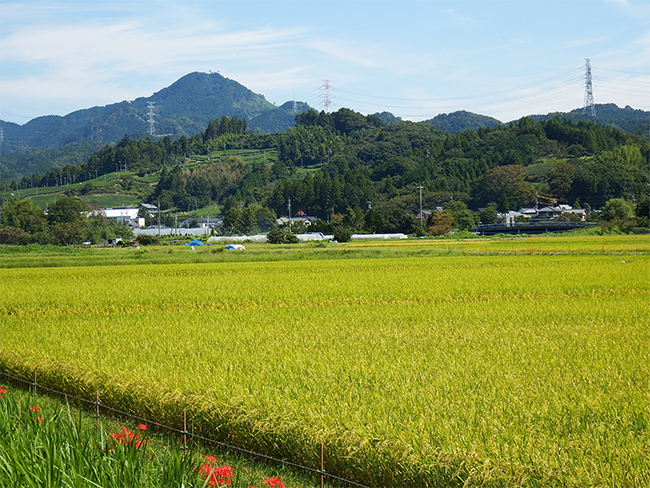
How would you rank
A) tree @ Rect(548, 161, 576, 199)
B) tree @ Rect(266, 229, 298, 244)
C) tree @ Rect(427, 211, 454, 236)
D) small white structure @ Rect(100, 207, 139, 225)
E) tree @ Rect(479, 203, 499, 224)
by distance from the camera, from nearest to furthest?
tree @ Rect(266, 229, 298, 244) → tree @ Rect(427, 211, 454, 236) → tree @ Rect(479, 203, 499, 224) → tree @ Rect(548, 161, 576, 199) → small white structure @ Rect(100, 207, 139, 225)

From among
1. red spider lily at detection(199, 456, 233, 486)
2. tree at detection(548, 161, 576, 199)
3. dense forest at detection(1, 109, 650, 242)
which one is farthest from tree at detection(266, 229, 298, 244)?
tree at detection(548, 161, 576, 199)

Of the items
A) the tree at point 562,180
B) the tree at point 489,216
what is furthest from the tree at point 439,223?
the tree at point 562,180

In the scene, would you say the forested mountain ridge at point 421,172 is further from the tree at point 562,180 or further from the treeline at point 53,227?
the treeline at point 53,227

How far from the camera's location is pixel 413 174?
475ft

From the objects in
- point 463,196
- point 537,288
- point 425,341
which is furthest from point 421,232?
point 425,341

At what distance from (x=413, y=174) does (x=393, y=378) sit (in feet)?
463

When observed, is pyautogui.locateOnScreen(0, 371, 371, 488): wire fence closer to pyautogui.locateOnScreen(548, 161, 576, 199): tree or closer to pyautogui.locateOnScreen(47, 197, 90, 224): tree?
pyautogui.locateOnScreen(47, 197, 90, 224): tree

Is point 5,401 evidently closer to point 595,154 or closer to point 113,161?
point 595,154

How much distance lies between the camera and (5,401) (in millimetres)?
6066

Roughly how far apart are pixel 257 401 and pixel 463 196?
416 feet

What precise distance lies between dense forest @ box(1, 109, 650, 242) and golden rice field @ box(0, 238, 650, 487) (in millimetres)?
84751

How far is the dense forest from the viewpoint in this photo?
121m

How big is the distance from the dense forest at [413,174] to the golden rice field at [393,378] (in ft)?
278

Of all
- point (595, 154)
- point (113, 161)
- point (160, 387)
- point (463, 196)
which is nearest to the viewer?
point (160, 387)
